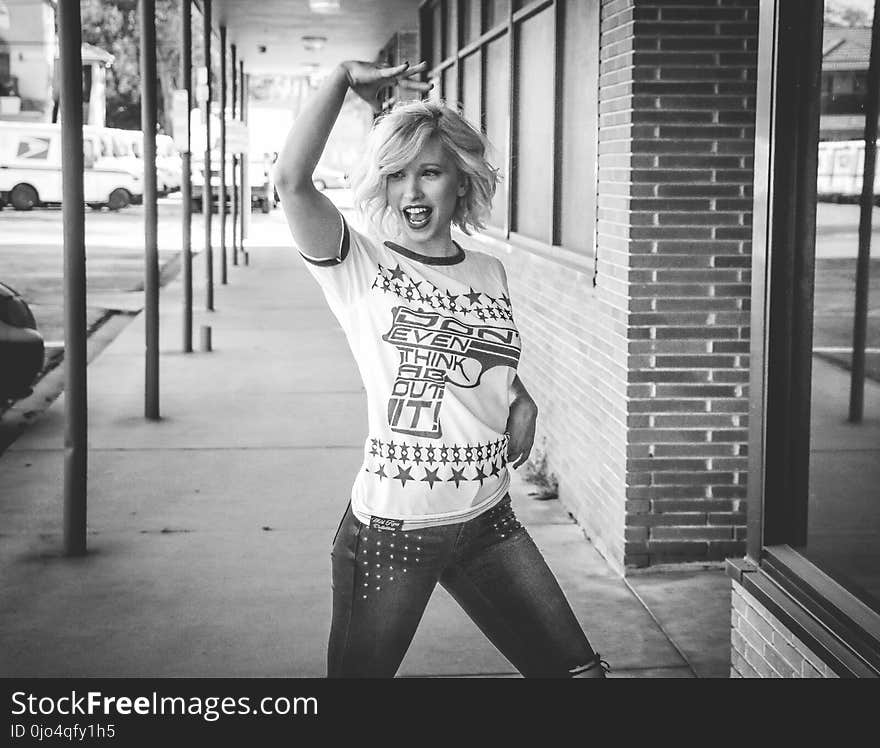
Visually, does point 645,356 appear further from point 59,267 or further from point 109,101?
point 109,101

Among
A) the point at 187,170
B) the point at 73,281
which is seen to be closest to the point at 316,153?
the point at 73,281

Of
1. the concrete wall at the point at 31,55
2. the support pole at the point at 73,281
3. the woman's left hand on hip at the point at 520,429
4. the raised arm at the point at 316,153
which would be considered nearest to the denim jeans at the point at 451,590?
the woman's left hand on hip at the point at 520,429

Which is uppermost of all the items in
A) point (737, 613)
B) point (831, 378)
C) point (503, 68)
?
point (503, 68)

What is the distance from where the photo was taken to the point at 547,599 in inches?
126

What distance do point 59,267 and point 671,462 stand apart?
1973 centimetres

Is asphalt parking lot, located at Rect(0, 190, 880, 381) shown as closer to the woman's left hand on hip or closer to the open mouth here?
the woman's left hand on hip

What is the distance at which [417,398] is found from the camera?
120 inches

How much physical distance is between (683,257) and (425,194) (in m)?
2.98

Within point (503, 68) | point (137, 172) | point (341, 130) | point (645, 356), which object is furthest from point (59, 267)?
point (341, 130)

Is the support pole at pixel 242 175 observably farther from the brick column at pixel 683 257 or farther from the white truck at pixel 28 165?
the brick column at pixel 683 257

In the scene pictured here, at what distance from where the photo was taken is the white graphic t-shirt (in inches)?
120

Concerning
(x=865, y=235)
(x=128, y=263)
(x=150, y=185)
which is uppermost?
(x=150, y=185)

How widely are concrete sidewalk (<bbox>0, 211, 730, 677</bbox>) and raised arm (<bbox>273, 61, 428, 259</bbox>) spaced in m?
2.34

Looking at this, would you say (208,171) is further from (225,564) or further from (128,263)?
(225,564)
